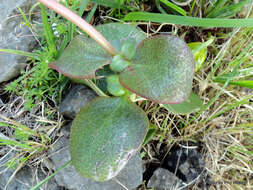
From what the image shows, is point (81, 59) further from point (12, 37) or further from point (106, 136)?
point (12, 37)

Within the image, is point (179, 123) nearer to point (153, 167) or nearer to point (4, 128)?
point (153, 167)

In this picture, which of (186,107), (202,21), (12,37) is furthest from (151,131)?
(12,37)

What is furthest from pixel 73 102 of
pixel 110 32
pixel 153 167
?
pixel 153 167

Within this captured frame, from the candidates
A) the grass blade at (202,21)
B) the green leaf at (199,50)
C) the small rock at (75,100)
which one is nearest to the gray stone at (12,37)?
the small rock at (75,100)

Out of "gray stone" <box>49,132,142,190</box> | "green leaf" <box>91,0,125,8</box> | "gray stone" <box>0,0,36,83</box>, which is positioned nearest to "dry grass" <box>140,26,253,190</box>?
"gray stone" <box>49,132,142,190</box>

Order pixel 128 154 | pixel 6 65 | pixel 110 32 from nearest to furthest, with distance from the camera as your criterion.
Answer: pixel 128 154 < pixel 110 32 < pixel 6 65

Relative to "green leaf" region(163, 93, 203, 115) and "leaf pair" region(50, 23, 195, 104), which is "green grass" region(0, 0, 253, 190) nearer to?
"green leaf" region(163, 93, 203, 115)
